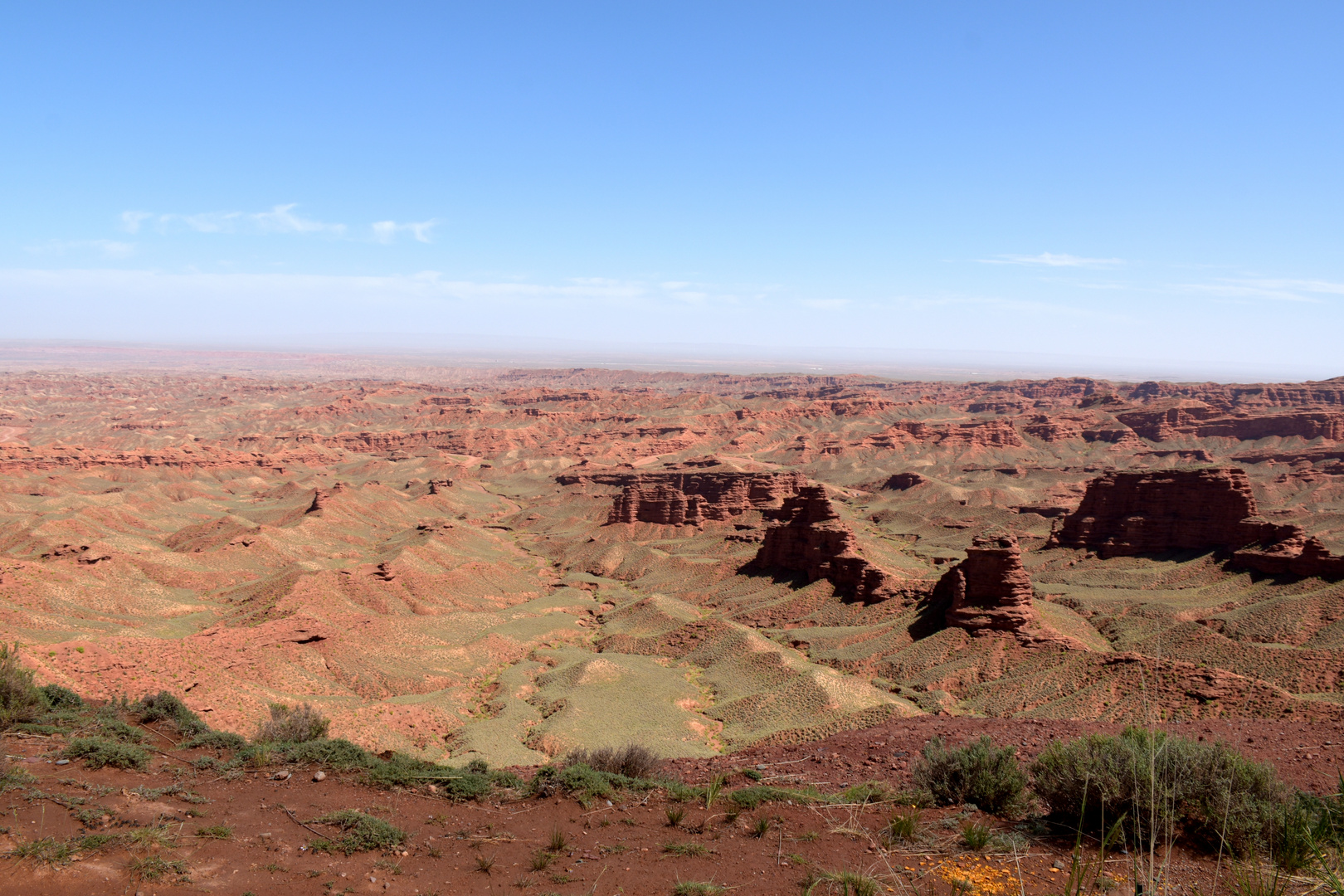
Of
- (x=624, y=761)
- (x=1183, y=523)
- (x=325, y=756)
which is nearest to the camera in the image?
(x=325, y=756)

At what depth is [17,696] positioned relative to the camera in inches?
805

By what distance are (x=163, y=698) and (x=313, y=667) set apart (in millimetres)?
20447

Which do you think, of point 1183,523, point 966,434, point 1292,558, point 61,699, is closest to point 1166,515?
point 1183,523

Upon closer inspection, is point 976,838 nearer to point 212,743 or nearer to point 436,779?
point 436,779

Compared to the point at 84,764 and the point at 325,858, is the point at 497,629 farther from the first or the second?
the point at 325,858

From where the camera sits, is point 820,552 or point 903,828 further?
point 820,552

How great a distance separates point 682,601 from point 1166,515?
45.8m

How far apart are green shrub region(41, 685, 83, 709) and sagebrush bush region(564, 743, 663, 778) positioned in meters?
15.5

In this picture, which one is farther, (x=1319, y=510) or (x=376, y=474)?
(x=376, y=474)

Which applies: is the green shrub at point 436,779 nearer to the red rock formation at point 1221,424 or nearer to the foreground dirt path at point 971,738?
the foreground dirt path at point 971,738

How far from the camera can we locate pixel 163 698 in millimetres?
23172

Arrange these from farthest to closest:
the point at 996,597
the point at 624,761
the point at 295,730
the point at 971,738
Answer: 1. the point at 996,597
2. the point at 971,738
3. the point at 295,730
4. the point at 624,761

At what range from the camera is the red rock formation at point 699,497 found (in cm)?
9725

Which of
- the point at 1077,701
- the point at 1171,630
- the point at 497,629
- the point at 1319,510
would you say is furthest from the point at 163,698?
the point at 1319,510
